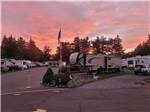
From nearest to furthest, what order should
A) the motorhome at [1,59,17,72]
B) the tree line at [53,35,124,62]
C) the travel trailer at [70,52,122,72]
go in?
the travel trailer at [70,52,122,72]
the motorhome at [1,59,17,72]
the tree line at [53,35,124,62]

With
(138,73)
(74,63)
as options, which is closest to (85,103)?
(138,73)

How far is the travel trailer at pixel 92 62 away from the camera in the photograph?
190 ft

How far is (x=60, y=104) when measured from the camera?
710 inches

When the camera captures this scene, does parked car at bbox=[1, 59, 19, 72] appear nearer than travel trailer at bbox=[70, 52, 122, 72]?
No

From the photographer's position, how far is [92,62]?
191 ft

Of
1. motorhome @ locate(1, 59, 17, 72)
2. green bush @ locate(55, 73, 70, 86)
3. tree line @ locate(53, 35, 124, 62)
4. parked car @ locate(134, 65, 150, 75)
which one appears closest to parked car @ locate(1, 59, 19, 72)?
motorhome @ locate(1, 59, 17, 72)

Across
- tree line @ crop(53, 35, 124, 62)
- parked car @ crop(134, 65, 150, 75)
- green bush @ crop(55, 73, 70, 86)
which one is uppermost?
tree line @ crop(53, 35, 124, 62)

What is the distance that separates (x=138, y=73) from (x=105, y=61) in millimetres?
6159

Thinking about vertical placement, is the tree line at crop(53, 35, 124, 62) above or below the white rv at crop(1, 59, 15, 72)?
Result: above

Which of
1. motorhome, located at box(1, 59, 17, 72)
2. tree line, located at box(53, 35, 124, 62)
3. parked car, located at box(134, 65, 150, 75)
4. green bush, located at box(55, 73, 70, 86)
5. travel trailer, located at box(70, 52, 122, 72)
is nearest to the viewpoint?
green bush, located at box(55, 73, 70, 86)

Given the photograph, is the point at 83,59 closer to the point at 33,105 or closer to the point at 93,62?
the point at 93,62

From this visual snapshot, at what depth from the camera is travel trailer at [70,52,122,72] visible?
57844 millimetres

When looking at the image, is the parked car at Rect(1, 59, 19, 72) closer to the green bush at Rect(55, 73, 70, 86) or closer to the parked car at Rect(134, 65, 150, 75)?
the parked car at Rect(134, 65, 150, 75)

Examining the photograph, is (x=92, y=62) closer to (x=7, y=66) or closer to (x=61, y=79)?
(x=7, y=66)
